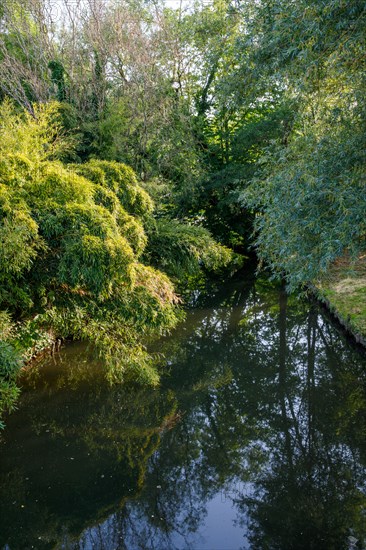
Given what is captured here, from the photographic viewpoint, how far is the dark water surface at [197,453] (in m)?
5.84

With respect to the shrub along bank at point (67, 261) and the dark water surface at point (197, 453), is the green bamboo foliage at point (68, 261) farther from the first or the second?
the dark water surface at point (197, 453)

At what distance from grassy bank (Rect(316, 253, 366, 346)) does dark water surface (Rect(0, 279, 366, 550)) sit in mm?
432

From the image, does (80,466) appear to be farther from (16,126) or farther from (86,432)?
(16,126)

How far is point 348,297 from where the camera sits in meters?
13.0

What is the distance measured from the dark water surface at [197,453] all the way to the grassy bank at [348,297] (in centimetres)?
43

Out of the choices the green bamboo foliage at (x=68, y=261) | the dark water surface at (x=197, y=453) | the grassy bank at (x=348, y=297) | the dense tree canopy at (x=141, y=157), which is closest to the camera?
the dark water surface at (x=197, y=453)

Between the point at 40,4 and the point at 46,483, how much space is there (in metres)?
12.6

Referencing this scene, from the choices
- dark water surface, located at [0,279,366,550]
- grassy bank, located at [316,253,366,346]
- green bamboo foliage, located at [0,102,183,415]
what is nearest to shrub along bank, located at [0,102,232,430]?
green bamboo foliage, located at [0,102,183,415]

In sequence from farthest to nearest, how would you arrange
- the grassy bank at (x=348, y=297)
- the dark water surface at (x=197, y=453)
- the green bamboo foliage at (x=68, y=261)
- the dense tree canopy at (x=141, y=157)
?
the grassy bank at (x=348, y=297)
the green bamboo foliage at (x=68, y=261)
the dense tree canopy at (x=141, y=157)
the dark water surface at (x=197, y=453)

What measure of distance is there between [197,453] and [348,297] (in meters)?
7.11

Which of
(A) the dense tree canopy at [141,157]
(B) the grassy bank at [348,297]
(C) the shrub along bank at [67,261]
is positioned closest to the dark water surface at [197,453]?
(B) the grassy bank at [348,297]

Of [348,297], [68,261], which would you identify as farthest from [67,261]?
[348,297]

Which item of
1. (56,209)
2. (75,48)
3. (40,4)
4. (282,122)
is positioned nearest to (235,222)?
(282,122)

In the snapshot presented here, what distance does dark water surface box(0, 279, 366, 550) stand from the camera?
5.84 m
